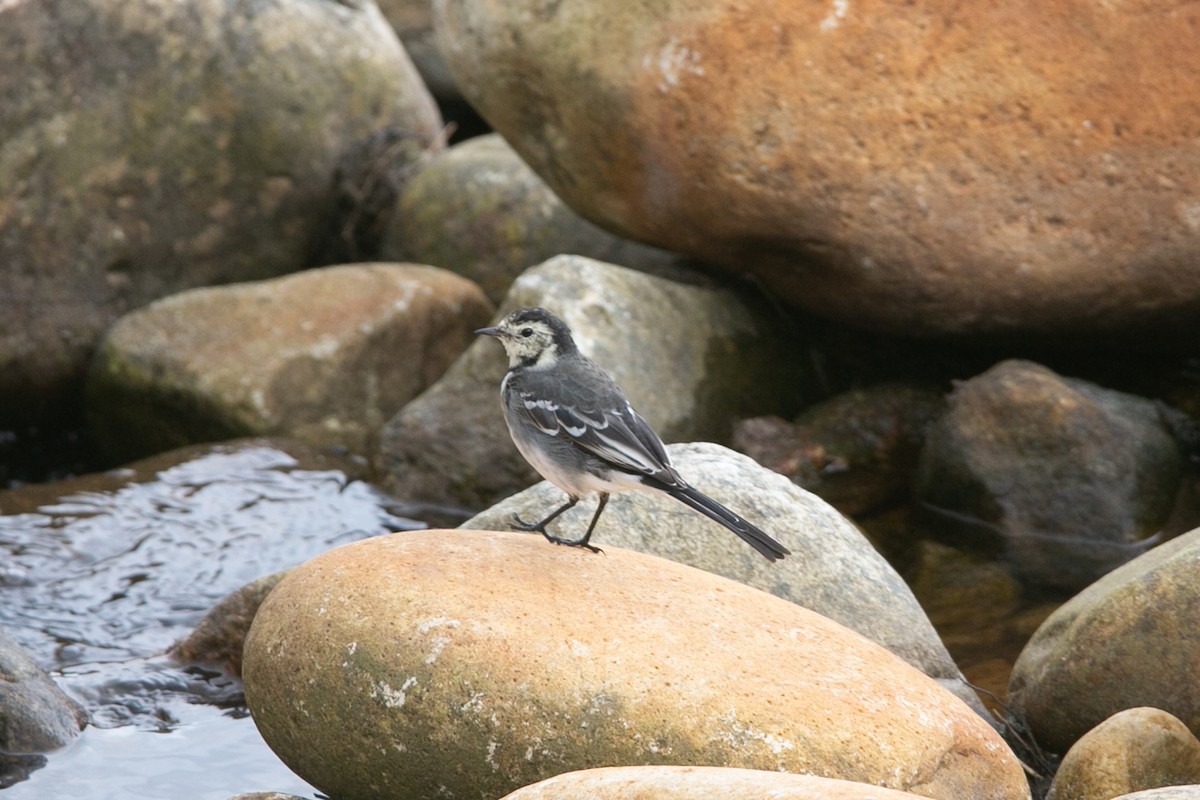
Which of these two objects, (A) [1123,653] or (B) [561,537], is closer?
(A) [1123,653]

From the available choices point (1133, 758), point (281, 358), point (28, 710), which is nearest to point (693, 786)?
point (1133, 758)

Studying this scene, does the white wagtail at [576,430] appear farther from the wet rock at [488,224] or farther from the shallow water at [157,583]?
the wet rock at [488,224]

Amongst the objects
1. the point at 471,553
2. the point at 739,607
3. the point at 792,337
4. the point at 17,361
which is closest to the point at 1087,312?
the point at 792,337

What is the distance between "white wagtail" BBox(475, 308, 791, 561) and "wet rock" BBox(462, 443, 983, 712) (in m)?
0.42

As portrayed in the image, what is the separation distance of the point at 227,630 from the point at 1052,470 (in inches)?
168

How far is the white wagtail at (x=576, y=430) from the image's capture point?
4.82 metres

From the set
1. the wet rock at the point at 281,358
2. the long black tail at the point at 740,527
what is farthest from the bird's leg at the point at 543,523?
the wet rock at the point at 281,358

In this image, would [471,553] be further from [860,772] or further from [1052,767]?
[1052,767]

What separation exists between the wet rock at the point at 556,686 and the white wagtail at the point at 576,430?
332 mm

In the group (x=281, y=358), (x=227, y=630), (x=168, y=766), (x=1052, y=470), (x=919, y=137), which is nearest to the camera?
(x=168, y=766)

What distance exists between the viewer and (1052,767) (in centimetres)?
541

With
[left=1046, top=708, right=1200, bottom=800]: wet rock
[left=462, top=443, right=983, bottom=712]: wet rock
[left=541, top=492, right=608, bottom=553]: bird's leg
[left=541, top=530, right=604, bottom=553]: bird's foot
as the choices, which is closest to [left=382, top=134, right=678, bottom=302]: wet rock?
[left=462, top=443, right=983, bottom=712]: wet rock

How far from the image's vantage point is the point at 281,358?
8641mm

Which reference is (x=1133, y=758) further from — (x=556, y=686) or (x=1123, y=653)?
(x=556, y=686)
